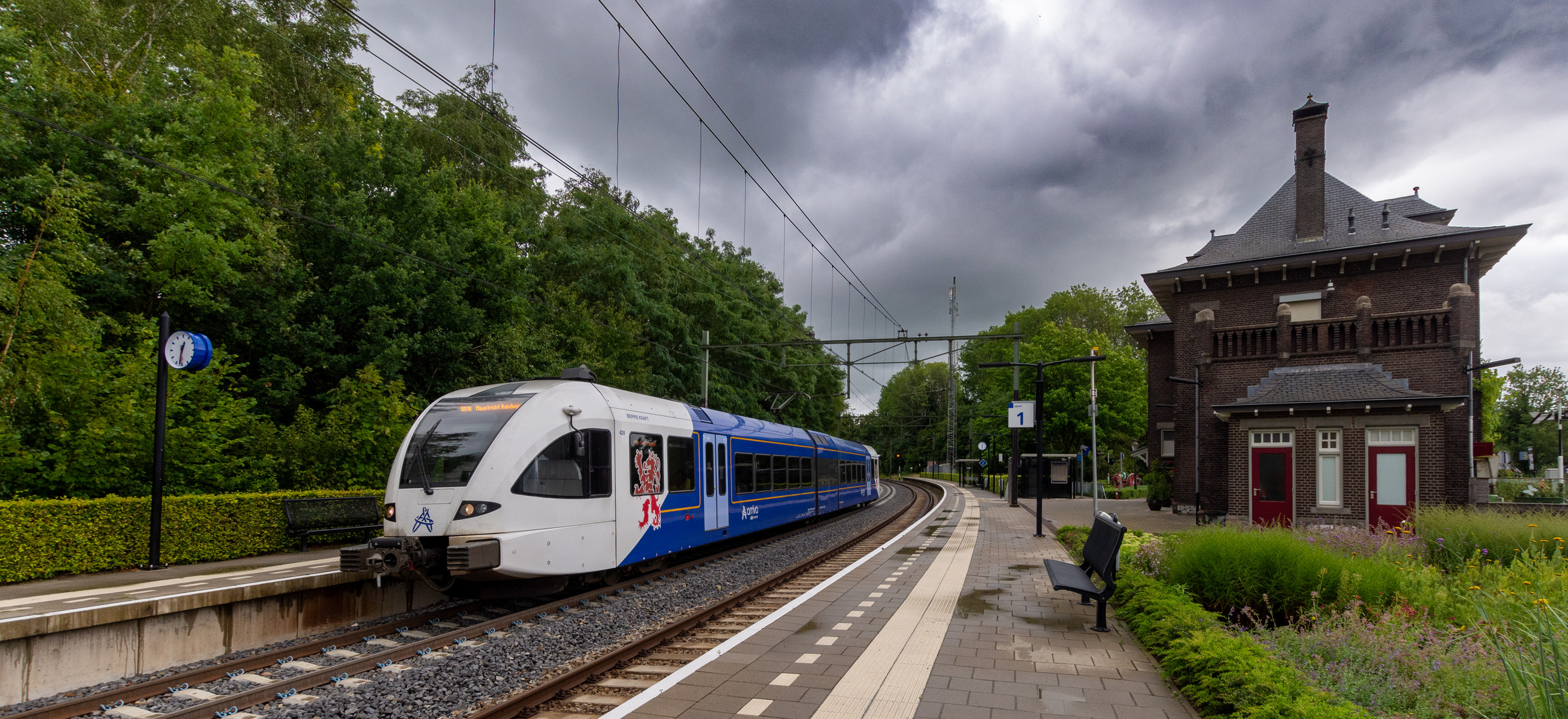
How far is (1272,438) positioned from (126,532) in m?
22.6

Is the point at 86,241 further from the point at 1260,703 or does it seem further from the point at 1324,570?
the point at 1324,570

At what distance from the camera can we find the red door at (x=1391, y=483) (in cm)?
1719

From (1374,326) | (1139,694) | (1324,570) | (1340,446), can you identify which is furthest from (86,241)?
(1374,326)

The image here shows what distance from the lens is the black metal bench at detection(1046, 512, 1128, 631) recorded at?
309 inches

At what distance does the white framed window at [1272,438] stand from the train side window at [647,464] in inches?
616

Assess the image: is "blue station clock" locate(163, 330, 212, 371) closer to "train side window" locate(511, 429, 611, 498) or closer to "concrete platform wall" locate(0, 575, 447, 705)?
"concrete platform wall" locate(0, 575, 447, 705)

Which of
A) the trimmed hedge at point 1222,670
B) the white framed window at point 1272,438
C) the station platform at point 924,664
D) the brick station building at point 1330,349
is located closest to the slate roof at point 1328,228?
the brick station building at point 1330,349

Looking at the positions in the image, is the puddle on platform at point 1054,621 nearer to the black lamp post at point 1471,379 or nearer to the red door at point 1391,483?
the red door at point 1391,483

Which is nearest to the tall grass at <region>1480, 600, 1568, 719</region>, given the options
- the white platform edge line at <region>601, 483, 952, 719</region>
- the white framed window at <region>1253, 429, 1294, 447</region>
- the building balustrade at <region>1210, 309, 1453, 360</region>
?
the white platform edge line at <region>601, 483, 952, 719</region>

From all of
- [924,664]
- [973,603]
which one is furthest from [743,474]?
[924,664]

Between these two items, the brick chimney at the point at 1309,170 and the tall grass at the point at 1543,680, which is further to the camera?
the brick chimney at the point at 1309,170

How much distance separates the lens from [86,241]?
44.0 ft

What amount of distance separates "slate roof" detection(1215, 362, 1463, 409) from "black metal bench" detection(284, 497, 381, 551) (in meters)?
19.1

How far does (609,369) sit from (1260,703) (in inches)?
910
